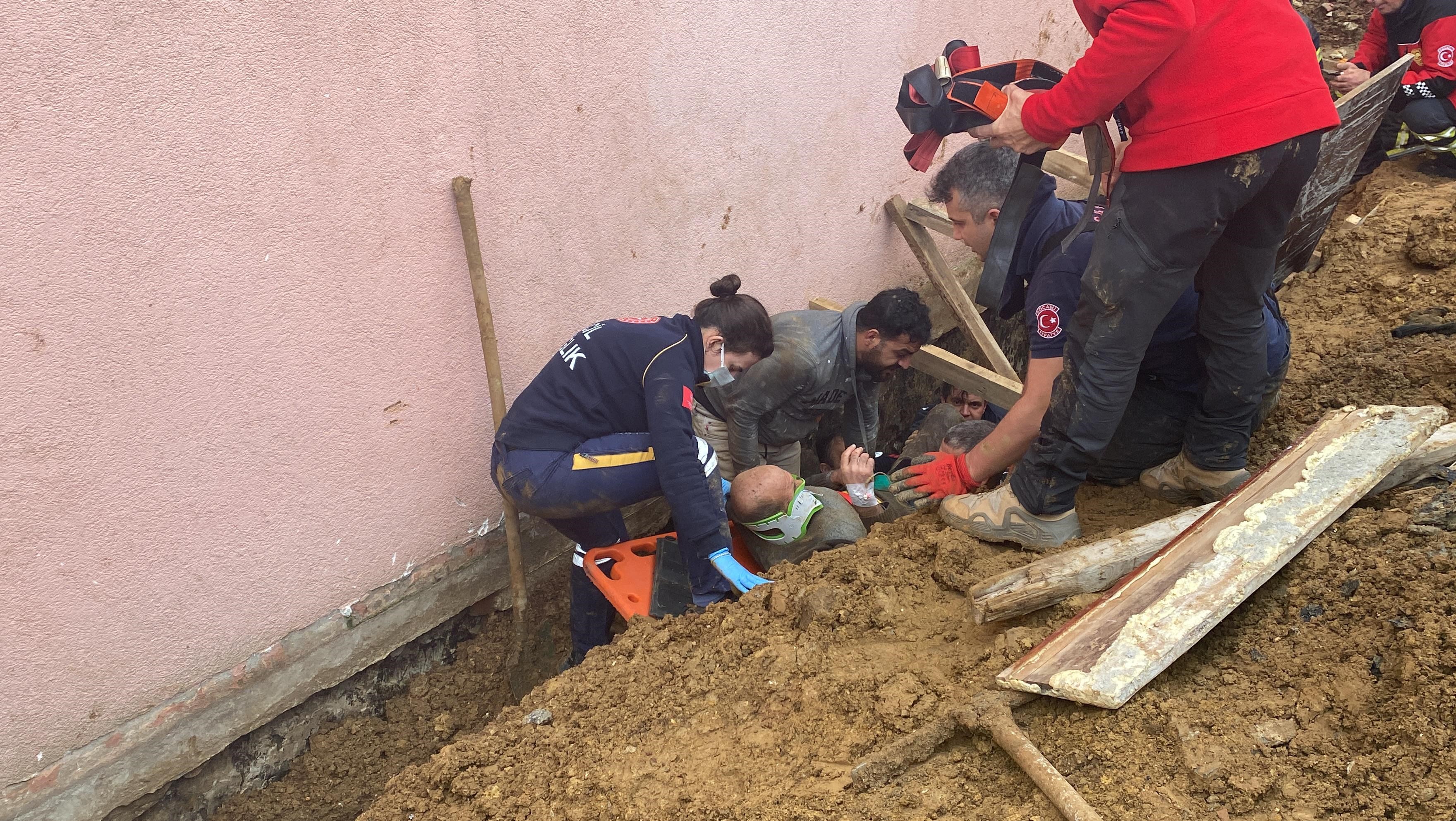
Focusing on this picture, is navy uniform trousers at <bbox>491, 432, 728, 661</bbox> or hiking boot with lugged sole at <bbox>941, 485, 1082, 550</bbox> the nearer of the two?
hiking boot with lugged sole at <bbox>941, 485, 1082, 550</bbox>

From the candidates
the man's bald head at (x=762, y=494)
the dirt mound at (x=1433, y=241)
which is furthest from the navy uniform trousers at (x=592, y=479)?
the dirt mound at (x=1433, y=241)

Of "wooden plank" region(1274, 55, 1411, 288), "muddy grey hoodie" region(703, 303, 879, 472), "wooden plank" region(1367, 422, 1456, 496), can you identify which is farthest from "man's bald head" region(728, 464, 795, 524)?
"wooden plank" region(1274, 55, 1411, 288)

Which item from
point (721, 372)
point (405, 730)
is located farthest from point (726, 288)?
point (405, 730)

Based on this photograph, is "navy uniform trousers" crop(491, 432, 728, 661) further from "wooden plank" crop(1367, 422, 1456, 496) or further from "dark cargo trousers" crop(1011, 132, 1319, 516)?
"wooden plank" crop(1367, 422, 1456, 496)

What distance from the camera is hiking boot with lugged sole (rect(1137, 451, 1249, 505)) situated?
278cm

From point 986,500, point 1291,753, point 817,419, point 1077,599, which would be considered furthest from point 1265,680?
point 817,419

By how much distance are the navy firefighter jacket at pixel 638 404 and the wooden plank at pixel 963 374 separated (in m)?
1.59

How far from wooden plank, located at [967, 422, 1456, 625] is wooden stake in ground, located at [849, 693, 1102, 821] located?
35 centimetres

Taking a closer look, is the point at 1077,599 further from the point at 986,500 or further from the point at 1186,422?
the point at 1186,422

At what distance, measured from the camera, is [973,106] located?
2.58 m

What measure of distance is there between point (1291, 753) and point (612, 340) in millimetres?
2144

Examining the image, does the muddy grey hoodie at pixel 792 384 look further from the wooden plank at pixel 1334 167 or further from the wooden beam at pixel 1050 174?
the wooden plank at pixel 1334 167

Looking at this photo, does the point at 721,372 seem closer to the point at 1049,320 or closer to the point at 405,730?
the point at 1049,320

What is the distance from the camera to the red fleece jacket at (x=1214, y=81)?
2.11m
